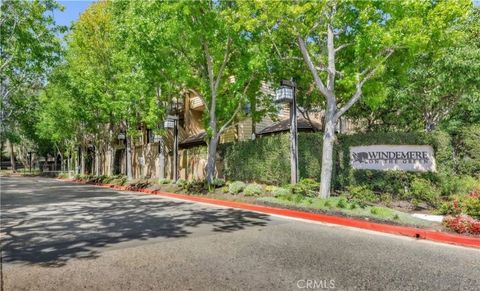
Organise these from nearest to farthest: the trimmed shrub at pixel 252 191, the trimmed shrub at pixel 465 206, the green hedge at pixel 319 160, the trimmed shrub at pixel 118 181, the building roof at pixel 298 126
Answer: the trimmed shrub at pixel 465 206
the green hedge at pixel 319 160
the trimmed shrub at pixel 252 191
the building roof at pixel 298 126
the trimmed shrub at pixel 118 181

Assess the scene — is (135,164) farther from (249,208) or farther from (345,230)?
(345,230)

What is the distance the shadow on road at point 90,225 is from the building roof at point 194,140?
1312 cm

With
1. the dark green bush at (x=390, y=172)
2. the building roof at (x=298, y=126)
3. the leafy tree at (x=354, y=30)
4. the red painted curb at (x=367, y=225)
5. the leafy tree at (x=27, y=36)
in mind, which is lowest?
the red painted curb at (x=367, y=225)

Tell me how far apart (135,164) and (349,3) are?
2738cm

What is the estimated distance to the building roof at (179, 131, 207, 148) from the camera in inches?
1013

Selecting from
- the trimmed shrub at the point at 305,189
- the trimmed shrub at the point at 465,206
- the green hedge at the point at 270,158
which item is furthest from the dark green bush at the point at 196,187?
the trimmed shrub at the point at 465,206

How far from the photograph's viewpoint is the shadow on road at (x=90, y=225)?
21.0ft

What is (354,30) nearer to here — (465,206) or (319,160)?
(319,160)

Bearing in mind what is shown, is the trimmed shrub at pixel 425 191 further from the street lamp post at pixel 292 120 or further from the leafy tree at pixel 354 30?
the street lamp post at pixel 292 120

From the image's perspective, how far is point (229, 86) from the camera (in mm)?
16812

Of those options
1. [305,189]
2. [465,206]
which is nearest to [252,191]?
[305,189]

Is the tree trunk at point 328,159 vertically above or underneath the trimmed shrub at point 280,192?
above

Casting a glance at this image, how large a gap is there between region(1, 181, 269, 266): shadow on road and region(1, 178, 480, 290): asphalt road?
1.1 inches

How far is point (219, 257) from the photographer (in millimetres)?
5812
